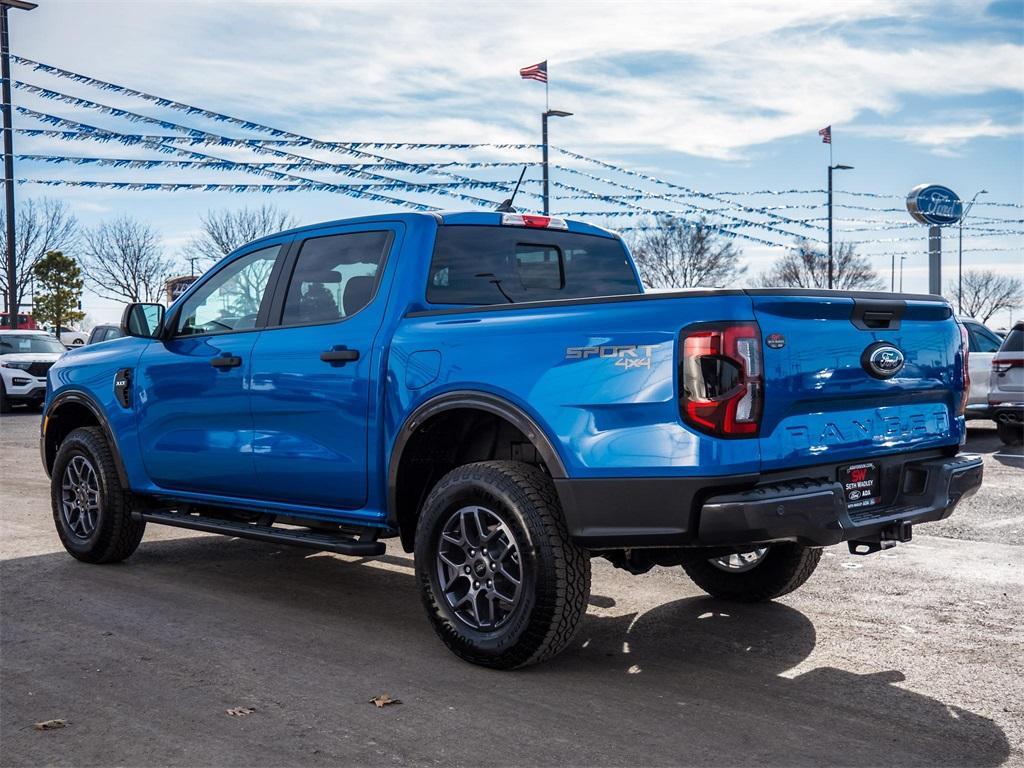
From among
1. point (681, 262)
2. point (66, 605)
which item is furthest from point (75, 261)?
point (66, 605)

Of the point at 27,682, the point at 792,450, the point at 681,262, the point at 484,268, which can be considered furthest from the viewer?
the point at 681,262

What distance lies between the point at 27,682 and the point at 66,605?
1.37 meters

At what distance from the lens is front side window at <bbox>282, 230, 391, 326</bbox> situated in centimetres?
550

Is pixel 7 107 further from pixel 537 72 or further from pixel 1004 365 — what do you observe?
pixel 1004 365

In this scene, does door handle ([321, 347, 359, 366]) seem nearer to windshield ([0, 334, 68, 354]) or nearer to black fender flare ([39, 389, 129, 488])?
black fender flare ([39, 389, 129, 488])

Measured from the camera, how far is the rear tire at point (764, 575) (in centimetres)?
561

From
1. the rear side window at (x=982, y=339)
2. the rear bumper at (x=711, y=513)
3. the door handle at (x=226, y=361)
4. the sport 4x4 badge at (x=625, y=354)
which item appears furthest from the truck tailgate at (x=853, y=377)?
the rear side window at (x=982, y=339)

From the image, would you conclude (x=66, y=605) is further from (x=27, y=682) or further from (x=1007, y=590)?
(x=1007, y=590)

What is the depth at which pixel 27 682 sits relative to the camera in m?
4.52

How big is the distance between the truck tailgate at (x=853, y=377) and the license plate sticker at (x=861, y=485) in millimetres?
53

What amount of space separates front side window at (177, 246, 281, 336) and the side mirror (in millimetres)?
166

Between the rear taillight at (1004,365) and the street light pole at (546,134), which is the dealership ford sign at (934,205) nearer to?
the street light pole at (546,134)

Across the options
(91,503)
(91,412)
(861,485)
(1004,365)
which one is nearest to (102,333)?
(1004,365)

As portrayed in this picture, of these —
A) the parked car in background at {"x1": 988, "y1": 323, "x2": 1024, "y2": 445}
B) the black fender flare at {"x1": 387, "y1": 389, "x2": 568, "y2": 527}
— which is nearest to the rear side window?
the parked car in background at {"x1": 988, "y1": 323, "x2": 1024, "y2": 445}
